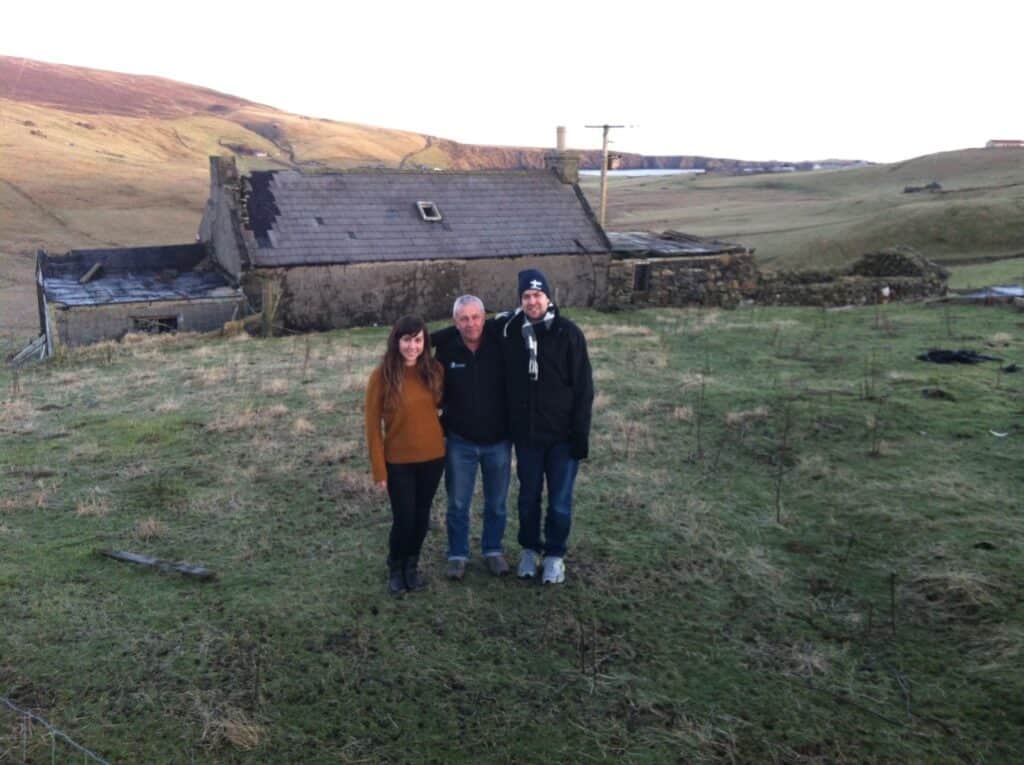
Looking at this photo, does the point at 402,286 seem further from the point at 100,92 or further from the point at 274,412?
the point at 100,92

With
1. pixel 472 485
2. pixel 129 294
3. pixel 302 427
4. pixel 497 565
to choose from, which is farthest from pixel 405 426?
pixel 129 294

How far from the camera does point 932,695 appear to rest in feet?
15.3

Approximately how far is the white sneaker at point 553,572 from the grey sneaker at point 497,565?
1.06 feet

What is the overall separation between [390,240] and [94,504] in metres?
16.2

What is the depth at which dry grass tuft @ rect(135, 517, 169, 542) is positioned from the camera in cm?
693

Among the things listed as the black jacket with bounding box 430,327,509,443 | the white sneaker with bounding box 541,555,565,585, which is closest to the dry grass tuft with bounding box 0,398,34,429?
the black jacket with bounding box 430,327,509,443

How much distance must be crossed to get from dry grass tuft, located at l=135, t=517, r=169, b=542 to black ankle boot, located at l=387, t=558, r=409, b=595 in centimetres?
235

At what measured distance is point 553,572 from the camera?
235 inches

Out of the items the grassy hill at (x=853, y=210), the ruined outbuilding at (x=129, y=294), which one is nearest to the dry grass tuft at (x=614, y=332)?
the ruined outbuilding at (x=129, y=294)

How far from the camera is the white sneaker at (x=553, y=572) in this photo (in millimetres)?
5969

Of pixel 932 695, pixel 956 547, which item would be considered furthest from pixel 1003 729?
pixel 956 547

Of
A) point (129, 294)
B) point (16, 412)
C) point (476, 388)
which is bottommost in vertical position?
point (16, 412)

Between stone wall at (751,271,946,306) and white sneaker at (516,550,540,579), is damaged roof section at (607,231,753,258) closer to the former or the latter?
stone wall at (751,271,946,306)

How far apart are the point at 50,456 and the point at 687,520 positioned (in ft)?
23.4
